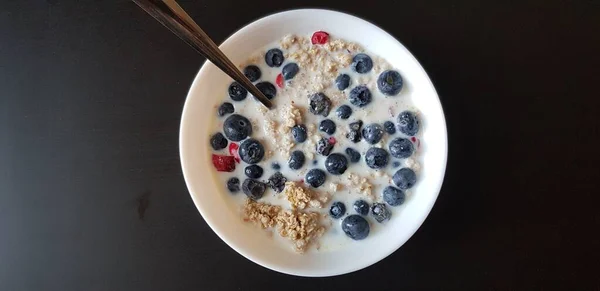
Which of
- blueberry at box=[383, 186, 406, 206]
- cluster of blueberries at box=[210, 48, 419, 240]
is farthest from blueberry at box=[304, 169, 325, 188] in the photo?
blueberry at box=[383, 186, 406, 206]

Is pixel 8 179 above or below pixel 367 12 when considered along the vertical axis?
below

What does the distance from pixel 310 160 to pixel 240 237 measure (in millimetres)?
172

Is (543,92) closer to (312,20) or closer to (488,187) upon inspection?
(488,187)

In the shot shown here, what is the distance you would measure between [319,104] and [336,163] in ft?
0.33

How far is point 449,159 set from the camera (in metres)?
1.02

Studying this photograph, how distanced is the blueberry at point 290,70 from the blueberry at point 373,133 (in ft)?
0.49

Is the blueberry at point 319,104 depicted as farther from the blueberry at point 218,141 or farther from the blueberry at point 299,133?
the blueberry at point 218,141

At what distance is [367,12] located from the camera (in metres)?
1.02

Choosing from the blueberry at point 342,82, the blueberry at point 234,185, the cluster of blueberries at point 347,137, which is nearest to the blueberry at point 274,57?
the cluster of blueberries at point 347,137

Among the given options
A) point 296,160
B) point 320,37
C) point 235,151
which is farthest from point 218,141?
point 320,37

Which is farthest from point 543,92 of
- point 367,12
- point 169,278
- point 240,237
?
point 169,278

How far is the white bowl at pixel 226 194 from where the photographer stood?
893mm

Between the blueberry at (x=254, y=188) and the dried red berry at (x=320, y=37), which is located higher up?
the dried red berry at (x=320, y=37)

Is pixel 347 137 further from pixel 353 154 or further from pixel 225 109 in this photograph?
pixel 225 109
